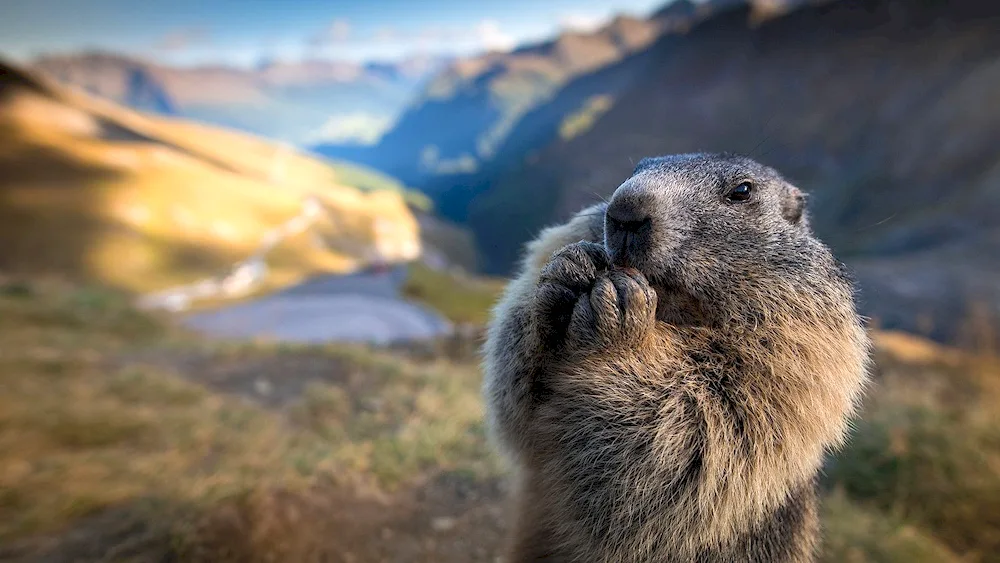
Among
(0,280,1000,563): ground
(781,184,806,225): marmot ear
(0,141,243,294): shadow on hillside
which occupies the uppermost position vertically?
(0,141,243,294): shadow on hillside

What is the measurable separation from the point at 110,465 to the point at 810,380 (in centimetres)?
487

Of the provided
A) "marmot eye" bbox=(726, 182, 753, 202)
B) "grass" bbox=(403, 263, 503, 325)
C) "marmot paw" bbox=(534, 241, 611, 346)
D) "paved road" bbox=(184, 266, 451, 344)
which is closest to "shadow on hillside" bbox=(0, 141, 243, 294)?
"paved road" bbox=(184, 266, 451, 344)

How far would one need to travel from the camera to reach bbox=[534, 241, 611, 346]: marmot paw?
7.60 ft

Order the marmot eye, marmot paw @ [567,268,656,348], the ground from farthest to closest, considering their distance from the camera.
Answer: the ground → the marmot eye → marmot paw @ [567,268,656,348]

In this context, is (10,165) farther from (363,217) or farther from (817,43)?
(817,43)

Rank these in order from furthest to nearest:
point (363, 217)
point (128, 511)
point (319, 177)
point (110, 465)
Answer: point (319, 177)
point (363, 217)
point (110, 465)
point (128, 511)

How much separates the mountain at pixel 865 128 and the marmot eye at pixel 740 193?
16.2 metres

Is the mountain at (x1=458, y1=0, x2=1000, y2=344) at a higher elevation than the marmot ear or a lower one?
lower

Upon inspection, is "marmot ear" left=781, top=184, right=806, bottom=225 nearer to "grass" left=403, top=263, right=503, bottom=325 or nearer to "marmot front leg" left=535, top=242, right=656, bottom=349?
"marmot front leg" left=535, top=242, right=656, bottom=349

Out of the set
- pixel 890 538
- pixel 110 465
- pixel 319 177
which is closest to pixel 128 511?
pixel 110 465

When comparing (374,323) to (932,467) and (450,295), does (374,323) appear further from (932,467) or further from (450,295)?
(932,467)

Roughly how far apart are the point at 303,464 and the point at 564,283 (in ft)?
9.82

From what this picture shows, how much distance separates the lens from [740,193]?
2.69 m

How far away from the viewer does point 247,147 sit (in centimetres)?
13238
